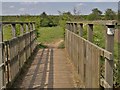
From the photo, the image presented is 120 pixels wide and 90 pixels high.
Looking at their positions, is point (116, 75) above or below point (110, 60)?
below

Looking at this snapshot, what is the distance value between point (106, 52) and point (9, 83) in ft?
8.65

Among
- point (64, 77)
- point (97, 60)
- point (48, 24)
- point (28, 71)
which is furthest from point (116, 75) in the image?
point (48, 24)

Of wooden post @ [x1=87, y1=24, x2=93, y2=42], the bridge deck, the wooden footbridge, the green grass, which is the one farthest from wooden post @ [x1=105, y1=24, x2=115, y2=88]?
the green grass

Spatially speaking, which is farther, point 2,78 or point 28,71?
point 28,71

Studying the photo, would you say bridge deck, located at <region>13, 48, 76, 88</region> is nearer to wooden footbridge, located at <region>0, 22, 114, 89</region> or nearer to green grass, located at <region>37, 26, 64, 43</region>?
wooden footbridge, located at <region>0, 22, 114, 89</region>

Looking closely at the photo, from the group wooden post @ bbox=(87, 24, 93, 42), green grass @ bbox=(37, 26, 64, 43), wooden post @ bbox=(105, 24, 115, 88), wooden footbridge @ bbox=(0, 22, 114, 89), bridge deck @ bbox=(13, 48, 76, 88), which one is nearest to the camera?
wooden post @ bbox=(105, 24, 115, 88)

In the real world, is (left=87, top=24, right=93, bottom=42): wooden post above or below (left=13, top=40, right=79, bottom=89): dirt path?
above

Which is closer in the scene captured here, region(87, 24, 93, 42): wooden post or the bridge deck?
region(87, 24, 93, 42): wooden post

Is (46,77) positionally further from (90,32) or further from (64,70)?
(90,32)

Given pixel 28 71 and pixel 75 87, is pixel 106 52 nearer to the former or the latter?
pixel 75 87

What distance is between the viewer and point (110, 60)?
324 cm

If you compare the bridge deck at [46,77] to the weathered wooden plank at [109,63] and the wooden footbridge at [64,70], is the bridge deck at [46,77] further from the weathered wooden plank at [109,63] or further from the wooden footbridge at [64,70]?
the weathered wooden plank at [109,63]

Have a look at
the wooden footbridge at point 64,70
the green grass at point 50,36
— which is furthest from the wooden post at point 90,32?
the green grass at point 50,36

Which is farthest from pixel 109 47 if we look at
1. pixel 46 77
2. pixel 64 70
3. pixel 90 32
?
pixel 64 70
